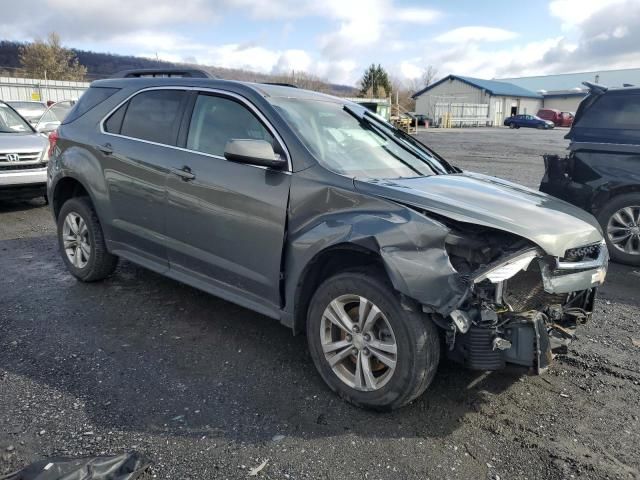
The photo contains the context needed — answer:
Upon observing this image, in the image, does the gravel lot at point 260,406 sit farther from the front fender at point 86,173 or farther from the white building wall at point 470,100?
the white building wall at point 470,100

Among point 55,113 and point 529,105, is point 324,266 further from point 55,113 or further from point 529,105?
point 529,105

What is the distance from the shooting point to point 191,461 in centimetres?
267

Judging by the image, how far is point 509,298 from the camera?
10.2 feet

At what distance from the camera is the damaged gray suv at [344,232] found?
288cm

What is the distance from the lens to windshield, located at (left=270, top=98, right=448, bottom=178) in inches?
141

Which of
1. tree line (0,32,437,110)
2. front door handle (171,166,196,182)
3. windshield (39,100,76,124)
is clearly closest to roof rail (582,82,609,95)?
front door handle (171,166,196,182)

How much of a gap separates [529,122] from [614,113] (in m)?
49.6

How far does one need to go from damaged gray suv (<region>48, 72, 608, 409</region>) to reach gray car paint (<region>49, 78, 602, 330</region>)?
0.01 meters

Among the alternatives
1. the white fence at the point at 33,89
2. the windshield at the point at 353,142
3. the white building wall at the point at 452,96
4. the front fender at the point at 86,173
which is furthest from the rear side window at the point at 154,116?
the white building wall at the point at 452,96

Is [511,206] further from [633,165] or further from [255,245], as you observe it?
[633,165]

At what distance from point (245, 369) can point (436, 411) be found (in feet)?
4.20

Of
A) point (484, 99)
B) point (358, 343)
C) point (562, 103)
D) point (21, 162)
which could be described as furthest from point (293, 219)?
point (562, 103)

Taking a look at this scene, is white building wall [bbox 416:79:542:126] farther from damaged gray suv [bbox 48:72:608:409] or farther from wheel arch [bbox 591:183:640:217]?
damaged gray suv [bbox 48:72:608:409]

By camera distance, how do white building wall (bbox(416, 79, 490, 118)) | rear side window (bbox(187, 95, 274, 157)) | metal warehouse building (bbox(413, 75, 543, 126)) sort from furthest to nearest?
1. white building wall (bbox(416, 79, 490, 118))
2. metal warehouse building (bbox(413, 75, 543, 126))
3. rear side window (bbox(187, 95, 274, 157))
